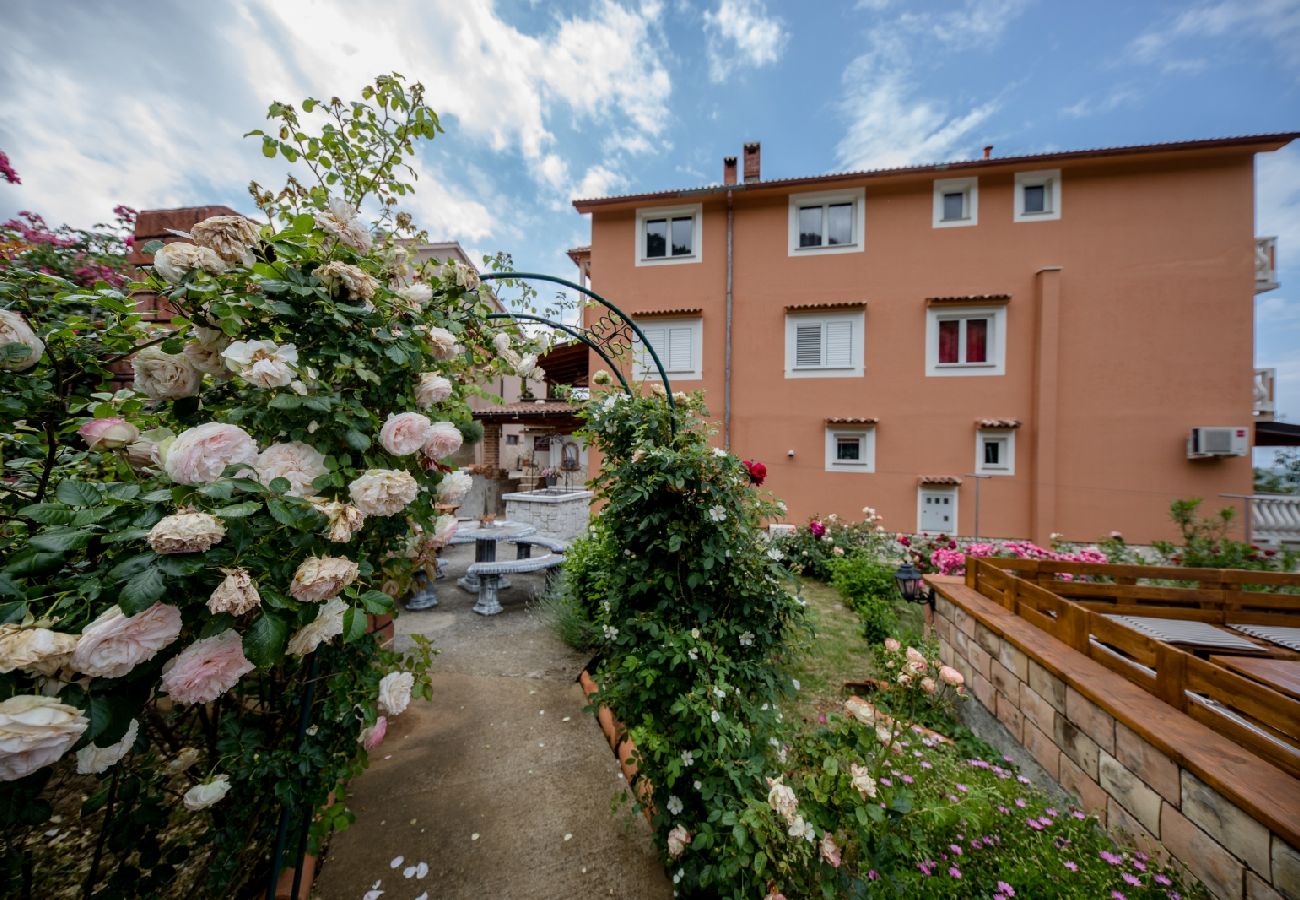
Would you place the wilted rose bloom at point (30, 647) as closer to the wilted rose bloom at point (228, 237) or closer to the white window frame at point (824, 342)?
the wilted rose bloom at point (228, 237)

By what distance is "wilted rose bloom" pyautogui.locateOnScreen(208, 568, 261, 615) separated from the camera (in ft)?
2.59

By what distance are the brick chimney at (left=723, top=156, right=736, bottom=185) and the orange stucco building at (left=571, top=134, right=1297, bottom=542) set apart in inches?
52.2

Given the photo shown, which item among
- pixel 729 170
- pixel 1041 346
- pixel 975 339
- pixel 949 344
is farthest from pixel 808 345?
pixel 729 170

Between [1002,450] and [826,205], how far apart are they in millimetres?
6075

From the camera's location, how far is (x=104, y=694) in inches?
31.6

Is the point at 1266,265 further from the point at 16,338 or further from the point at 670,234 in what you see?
the point at 16,338

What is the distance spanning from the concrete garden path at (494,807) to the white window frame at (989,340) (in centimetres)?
881

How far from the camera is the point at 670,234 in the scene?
9.46m

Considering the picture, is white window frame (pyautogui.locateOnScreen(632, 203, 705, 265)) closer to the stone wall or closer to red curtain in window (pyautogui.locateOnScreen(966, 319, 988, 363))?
red curtain in window (pyautogui.locateOnScreen(966, 319, 988, 363))

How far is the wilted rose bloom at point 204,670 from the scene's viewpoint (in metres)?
0.86

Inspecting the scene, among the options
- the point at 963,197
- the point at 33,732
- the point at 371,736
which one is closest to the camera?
the point at 33,732

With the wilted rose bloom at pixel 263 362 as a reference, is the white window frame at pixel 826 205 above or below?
above

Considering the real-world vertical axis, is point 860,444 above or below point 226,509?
above

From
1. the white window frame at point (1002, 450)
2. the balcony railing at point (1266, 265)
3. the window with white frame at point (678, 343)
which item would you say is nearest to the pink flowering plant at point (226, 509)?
the window with white frame at point (678, 343)
